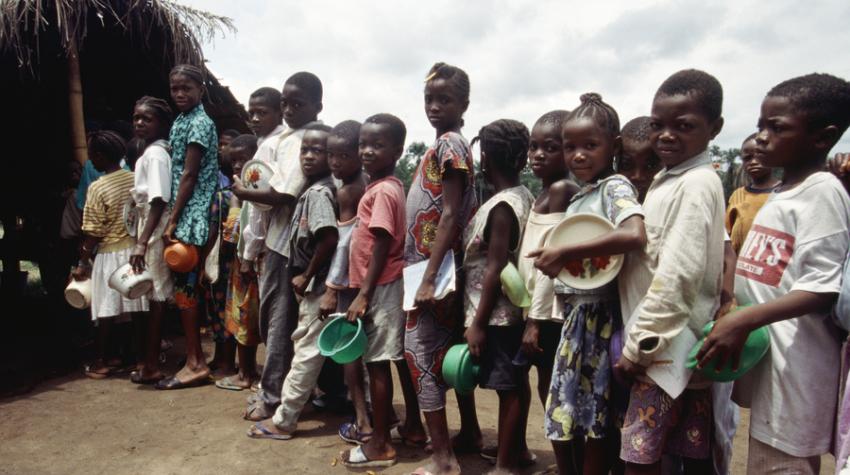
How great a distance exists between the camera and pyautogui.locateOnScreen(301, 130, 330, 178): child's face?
3588 millimetres

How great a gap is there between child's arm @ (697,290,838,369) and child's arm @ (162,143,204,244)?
368 centimetres

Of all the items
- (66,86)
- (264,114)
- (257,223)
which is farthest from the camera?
(66,86)

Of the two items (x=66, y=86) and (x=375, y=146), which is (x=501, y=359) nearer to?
(x=375, y=146)

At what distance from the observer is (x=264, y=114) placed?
4.19m

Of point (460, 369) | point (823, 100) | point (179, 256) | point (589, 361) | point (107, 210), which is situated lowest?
point (460, 369)

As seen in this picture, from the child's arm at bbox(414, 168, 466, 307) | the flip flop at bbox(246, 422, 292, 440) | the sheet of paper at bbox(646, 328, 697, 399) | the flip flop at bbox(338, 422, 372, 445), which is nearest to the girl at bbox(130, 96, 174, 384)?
the flip flop at bbox(246, 422, 292, 440)

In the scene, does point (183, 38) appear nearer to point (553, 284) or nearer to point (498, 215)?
point (498, 215)

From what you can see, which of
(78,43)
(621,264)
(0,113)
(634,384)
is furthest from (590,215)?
(0,113)

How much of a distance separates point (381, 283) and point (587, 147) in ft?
4.53

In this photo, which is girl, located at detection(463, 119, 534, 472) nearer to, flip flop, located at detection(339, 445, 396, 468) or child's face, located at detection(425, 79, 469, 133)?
child's face, located at detection(425, 79, 469, 133)

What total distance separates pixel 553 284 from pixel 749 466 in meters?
0.91

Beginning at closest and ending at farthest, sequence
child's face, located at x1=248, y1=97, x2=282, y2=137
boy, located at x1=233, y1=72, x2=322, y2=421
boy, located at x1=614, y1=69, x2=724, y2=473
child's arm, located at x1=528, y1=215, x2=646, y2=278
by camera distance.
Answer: boy, located at x1=614, y1=69, x2=724, y2=473 < child's arm, located at x1=528, y1=215, x2=646, y2=278 < boy, located at x1=233, y1=72, x2=322, y2=421 < child's face, located at x1=248, y1=97, x2=282, y2=137

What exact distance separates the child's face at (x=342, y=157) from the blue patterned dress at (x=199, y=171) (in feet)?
A: 4.92

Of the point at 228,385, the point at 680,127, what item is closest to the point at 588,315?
the point at 680,127
